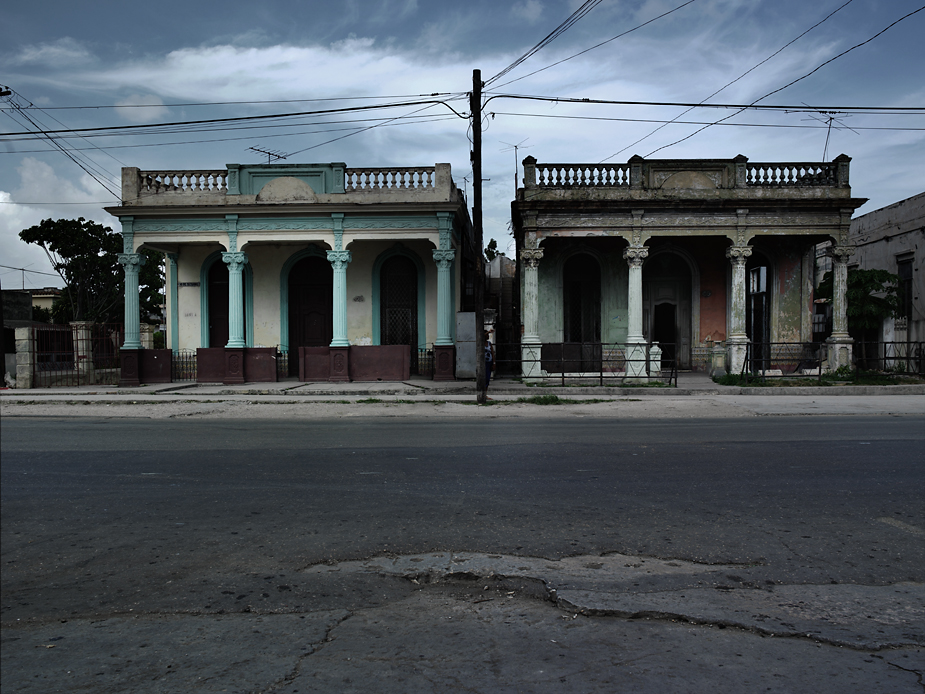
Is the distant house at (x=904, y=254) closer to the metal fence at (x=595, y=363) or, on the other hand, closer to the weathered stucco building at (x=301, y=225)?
the metal fence at (x=595, y=363)

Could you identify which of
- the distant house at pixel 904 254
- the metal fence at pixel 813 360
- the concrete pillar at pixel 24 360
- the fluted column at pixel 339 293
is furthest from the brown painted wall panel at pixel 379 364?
the distant house at pixel 904 254

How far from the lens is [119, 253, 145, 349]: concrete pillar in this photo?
18.6 meters

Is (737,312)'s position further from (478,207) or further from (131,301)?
(131,301)

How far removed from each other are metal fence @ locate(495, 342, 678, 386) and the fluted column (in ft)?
14.5

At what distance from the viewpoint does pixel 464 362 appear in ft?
55.8

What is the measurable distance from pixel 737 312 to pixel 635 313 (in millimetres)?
2896

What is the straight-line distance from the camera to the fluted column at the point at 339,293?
1875 cm

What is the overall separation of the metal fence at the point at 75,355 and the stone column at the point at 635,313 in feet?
48.1

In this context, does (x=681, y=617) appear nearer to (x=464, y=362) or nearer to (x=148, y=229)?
(x=464, y=362)

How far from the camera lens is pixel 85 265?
3084cm

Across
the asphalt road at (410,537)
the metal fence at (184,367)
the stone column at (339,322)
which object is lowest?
the asphalt road at (410,537)

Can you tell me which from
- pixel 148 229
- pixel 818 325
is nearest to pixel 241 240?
pixel 148 229

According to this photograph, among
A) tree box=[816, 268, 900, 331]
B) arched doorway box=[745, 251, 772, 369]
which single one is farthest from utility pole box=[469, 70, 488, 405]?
tree box=[816, 268, 900, 331]

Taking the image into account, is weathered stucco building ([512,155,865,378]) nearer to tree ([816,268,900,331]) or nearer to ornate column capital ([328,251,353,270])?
tree ([816,268,900,331])
